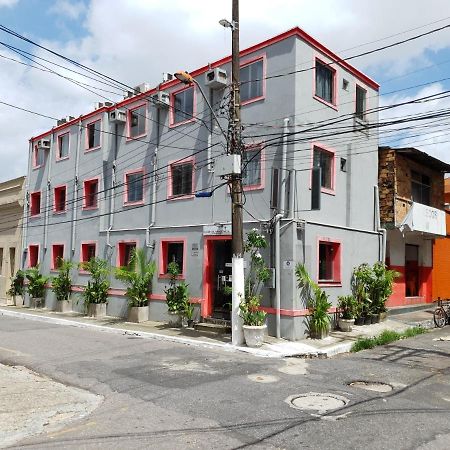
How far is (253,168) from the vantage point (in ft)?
48.2

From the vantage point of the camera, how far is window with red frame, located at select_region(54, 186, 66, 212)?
23.6 meters

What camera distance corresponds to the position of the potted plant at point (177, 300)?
15.5m

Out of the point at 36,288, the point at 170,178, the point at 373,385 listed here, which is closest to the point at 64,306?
the point at 36,288

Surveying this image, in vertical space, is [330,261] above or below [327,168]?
below

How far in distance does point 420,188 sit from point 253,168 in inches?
359

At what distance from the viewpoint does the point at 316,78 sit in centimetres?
1488

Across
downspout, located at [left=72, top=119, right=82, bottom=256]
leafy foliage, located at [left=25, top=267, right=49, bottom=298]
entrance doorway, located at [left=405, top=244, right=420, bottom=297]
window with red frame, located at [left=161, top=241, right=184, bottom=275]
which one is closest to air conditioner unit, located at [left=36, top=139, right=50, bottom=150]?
downspout, located at [left=72, top=119, right=82, bottom=256]

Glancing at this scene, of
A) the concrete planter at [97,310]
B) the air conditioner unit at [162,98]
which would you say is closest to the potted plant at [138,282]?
the concrete planter at [97,310]

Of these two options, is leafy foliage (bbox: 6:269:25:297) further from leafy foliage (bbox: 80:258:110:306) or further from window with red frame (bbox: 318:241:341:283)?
window with red frame (bbox: 318:241:341:283)

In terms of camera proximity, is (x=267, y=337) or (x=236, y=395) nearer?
(x=236, y=395)

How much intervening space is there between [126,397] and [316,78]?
11.0m

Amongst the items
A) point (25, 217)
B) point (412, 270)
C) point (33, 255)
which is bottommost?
point (412, 270)

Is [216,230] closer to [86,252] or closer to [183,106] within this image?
[183,106]

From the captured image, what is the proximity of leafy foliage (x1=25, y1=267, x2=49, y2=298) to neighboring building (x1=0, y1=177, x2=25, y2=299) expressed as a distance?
372 centimetres
